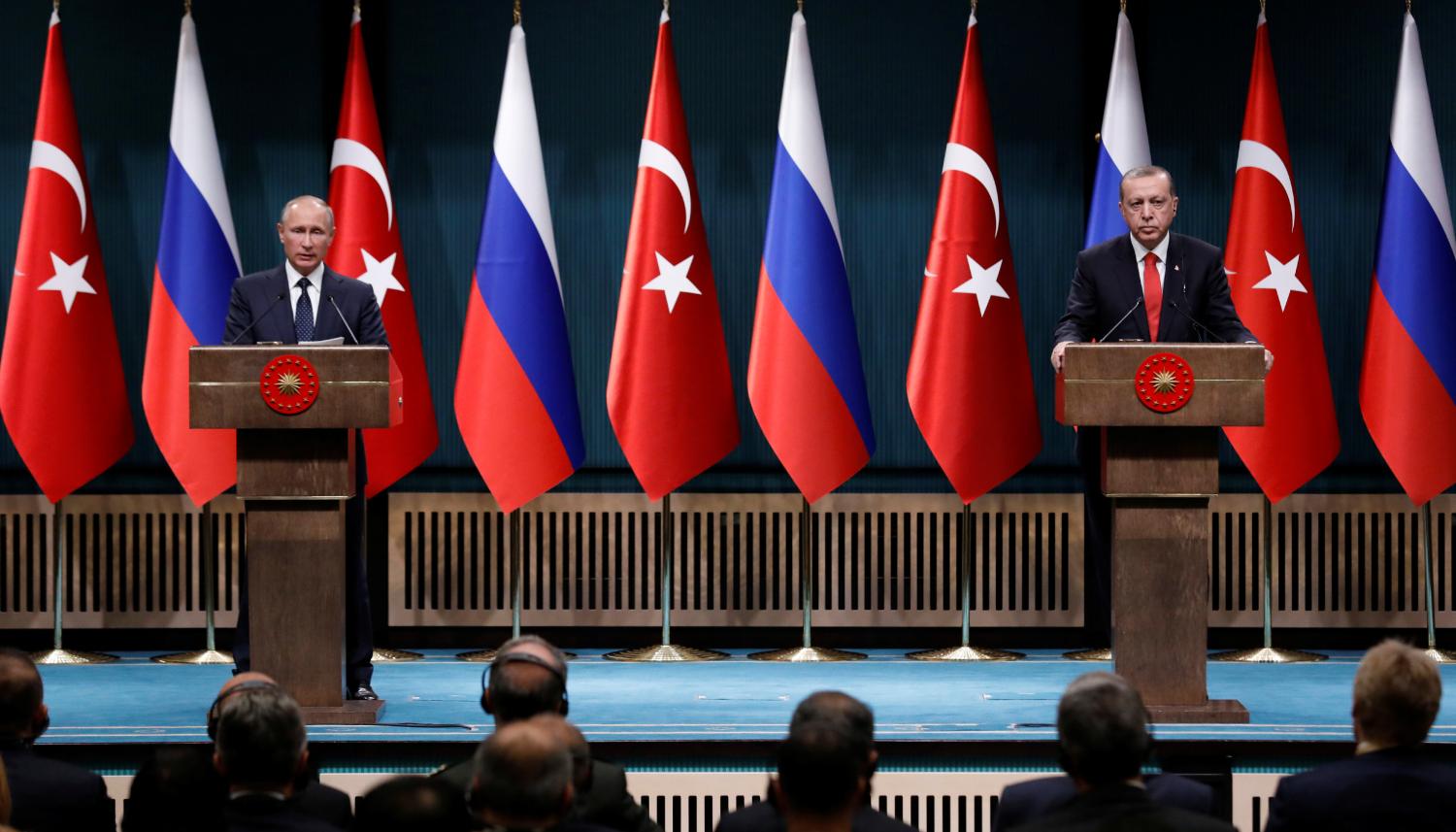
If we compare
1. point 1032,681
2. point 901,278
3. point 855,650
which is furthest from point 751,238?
point 1032,681

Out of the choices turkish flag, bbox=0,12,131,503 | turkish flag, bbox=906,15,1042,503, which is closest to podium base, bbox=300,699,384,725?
turkish flag, bbox=0,12,131,503

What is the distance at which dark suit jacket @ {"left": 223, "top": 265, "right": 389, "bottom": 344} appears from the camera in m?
6.07

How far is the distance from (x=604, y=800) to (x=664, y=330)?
13.5 feet

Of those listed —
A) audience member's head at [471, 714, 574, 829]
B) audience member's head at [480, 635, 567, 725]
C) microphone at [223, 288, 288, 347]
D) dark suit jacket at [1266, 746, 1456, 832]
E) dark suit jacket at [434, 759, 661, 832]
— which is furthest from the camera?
microphone at [223, 288, 288, 347]

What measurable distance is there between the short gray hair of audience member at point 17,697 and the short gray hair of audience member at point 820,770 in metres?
1.57

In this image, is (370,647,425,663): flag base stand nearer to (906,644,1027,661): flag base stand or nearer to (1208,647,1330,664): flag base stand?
(906,644,1027,661): flag base stand

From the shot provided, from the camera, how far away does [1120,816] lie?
2.98 metres

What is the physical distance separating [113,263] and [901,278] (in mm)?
3378

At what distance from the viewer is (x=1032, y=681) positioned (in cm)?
689

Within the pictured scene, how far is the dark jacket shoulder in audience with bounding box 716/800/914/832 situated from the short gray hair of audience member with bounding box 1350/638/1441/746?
835 mm

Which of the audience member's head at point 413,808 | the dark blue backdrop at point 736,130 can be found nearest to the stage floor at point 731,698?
the dark blue backdrop at point 736,130

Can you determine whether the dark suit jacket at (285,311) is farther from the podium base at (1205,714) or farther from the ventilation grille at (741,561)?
the podium base at (1205,714)

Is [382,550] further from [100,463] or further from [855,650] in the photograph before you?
[855,650]

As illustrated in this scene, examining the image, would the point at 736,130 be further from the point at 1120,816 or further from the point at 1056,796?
the point at 1120,816
